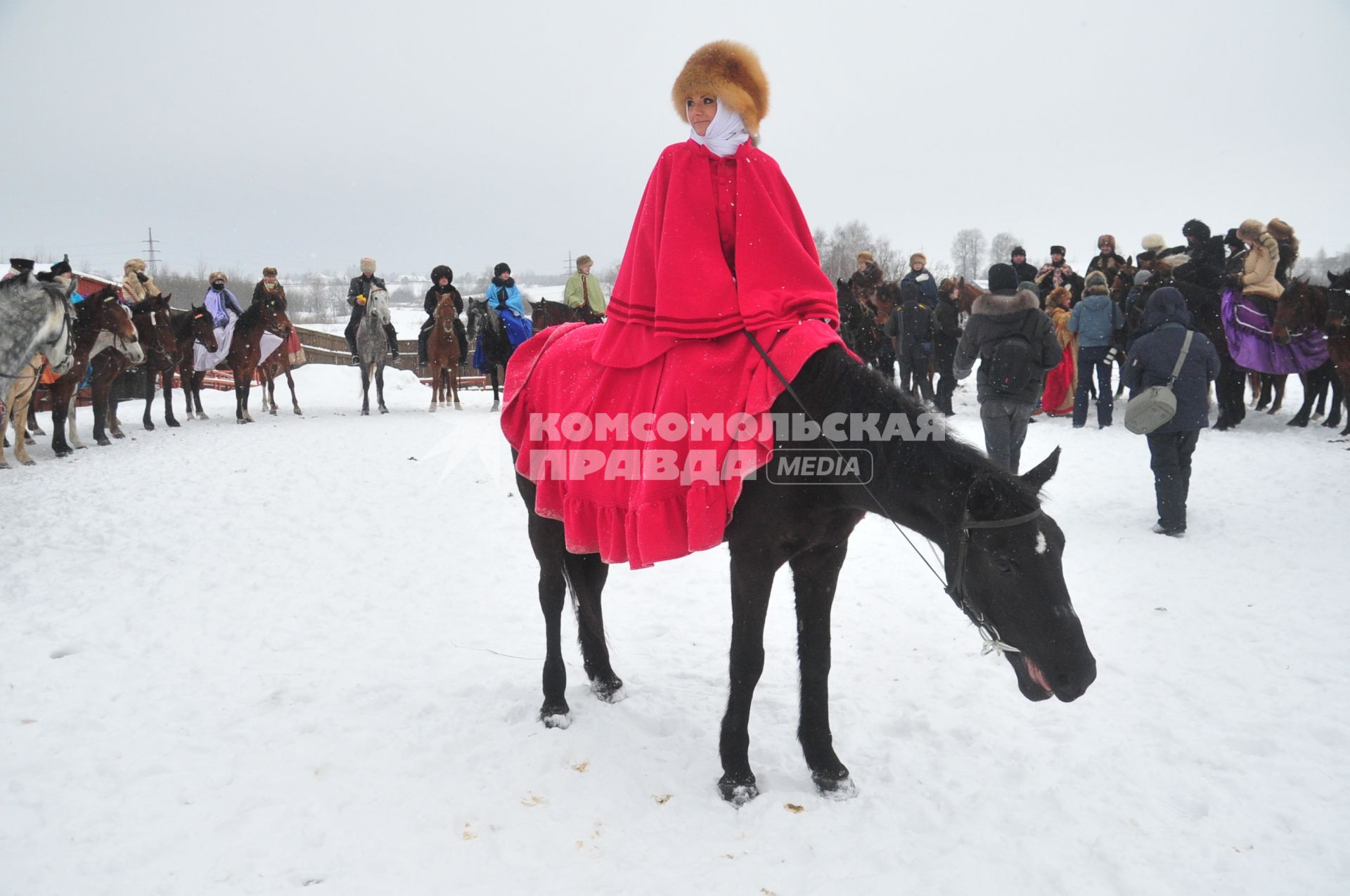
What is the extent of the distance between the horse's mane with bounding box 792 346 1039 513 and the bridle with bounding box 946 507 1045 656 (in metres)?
0.04

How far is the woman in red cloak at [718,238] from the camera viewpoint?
9.11 feet

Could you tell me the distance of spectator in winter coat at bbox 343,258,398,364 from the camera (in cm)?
1402

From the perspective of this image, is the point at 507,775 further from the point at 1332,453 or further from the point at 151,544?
the point at 1332,453

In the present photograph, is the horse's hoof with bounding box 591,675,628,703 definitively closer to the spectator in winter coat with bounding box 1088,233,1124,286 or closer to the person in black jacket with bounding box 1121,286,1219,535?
the person in black jacket with bounding box 1121,286,1219,535

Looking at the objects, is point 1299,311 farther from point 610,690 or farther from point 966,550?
point 610,690

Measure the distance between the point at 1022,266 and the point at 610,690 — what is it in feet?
37.2

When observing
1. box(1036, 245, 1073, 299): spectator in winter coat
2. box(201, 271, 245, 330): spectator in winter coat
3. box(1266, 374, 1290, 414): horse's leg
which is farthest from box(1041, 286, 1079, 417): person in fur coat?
box(201, 271, 245, 330): spectator in winter coat

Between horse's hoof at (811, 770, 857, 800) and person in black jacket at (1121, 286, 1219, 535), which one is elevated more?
person in black jacket at (1121, 286, 1219, 535)

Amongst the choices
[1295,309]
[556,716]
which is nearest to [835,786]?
[556,716]

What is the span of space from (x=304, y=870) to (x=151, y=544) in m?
4.52

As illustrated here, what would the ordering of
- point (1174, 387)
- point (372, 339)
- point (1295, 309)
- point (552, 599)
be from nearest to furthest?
point (552, 599) < point (1174, 387) < point (1295, 309) < point (372, 339)

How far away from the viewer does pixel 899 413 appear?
258 cm

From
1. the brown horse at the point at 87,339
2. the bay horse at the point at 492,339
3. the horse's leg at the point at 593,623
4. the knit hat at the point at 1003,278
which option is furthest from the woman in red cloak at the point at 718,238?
the bay horse at the point at 492,339

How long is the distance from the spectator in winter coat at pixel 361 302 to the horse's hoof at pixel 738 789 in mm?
12931
